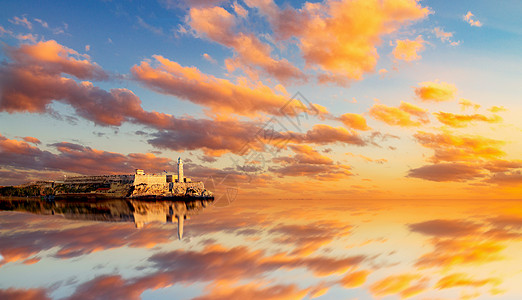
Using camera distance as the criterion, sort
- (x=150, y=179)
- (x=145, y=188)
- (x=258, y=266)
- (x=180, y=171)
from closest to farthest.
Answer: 1. (x=258, y=266)
2. (x=145, y=188)
3. (x=150, y=179)
4. (x=180, y=171)

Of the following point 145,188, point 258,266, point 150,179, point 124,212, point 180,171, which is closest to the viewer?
point 258,266

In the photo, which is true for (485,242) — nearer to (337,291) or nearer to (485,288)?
(485,288)

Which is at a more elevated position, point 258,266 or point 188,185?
point 258,266

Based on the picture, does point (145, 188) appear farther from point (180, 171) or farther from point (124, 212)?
point (124, 212)

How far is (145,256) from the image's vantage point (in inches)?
914

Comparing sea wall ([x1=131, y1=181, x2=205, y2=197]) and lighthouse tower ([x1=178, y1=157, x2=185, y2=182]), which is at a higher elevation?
lighthouse tower ([x1=178, y1=157, x2=185, y2=182])

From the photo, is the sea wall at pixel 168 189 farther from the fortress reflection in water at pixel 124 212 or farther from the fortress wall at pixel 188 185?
the fortress reflection in water at pixel 124 212

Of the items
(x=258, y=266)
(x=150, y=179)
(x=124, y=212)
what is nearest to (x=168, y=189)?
(x=150, y=179)

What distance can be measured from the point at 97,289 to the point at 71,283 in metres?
2.11

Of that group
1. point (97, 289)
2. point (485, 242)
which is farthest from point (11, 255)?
point (485, 242)

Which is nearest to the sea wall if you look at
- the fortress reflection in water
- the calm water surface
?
the fortress reflection in water

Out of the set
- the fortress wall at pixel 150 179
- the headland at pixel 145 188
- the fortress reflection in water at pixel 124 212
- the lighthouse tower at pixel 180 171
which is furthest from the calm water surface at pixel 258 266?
the fortress wall at pixel 150 179

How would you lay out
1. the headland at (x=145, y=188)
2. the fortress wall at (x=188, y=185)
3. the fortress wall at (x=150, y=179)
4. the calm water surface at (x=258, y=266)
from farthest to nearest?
the fortress wall at (x=150, y=179) < the fortress wall at (x=188, y=185) < the headland at (x=145, y=188) < the calm water surface at (x=258, y=266)

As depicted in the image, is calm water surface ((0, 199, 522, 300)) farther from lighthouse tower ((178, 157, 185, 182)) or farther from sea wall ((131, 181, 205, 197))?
lighthouse tower ((178, 157, 185, 182))
